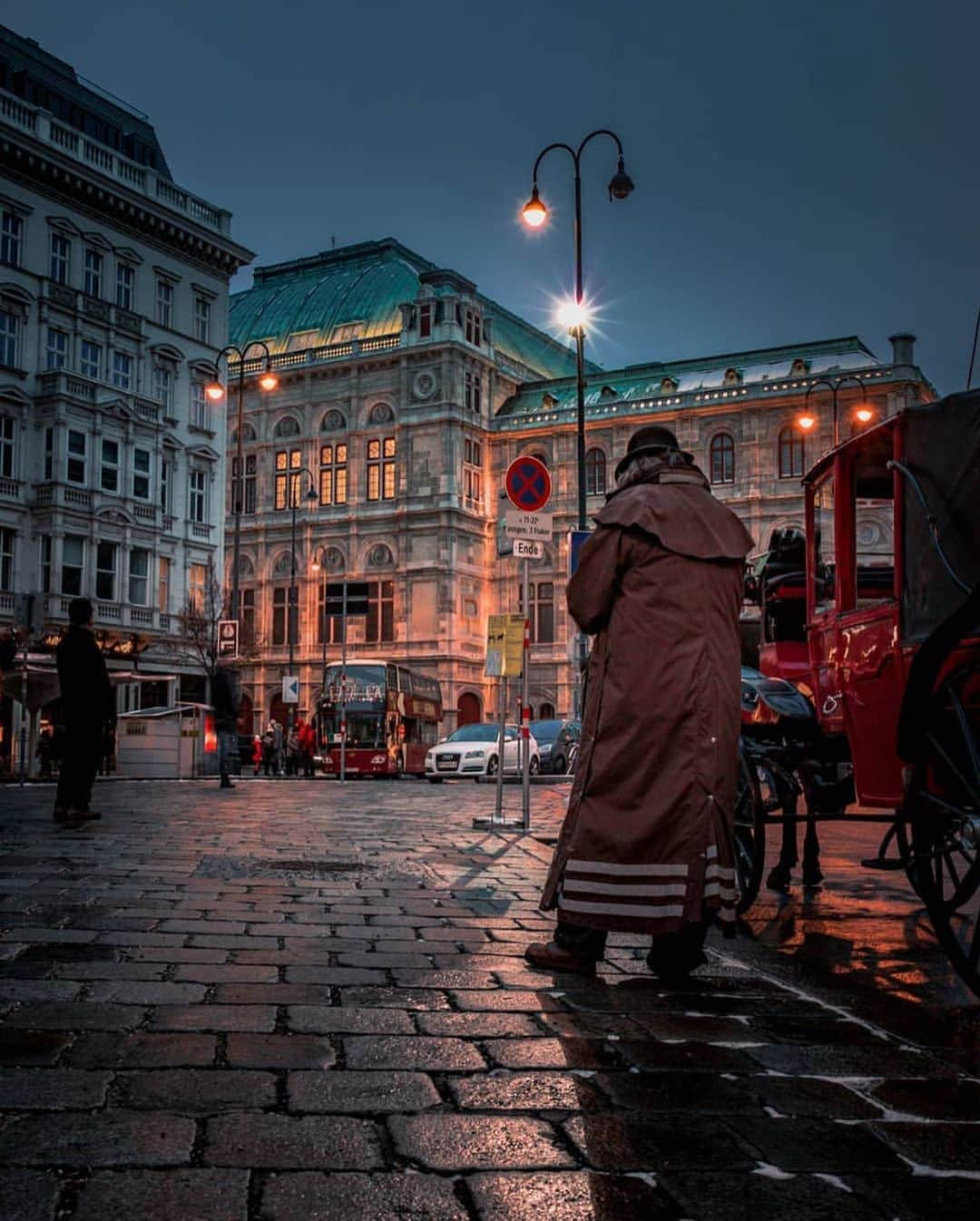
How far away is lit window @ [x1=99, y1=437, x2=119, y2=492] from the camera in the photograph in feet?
140

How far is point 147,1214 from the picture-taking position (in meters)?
2.24

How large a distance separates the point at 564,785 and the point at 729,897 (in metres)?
22.1

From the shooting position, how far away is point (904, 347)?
54906mm

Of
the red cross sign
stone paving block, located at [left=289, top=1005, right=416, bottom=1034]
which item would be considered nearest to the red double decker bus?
the red cross sign

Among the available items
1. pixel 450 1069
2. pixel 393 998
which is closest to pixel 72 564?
pixel 393 998

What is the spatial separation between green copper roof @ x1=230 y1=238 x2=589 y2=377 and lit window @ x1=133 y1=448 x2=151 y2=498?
74.6ft

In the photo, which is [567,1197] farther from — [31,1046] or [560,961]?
[560,961]

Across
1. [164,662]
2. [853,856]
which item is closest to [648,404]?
[164,662]

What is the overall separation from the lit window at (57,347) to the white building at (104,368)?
0.04m

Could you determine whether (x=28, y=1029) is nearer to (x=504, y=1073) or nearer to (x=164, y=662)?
(x=504, y=1073)

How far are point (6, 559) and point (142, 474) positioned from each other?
6.15 m

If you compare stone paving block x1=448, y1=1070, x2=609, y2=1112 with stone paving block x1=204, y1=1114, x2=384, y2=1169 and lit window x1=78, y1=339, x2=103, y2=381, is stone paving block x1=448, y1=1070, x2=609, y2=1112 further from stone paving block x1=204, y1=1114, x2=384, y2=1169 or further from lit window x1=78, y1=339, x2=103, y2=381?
lit window x1=78, y1=339, x2=103, y2=381

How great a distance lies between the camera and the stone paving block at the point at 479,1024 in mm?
3748

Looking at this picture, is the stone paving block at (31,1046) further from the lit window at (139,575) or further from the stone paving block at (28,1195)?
the lit window at (139,575)
